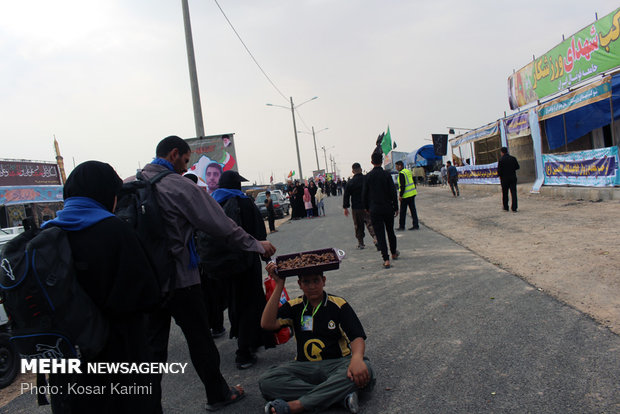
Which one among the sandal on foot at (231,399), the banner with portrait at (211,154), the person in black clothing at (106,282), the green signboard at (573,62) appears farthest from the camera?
the green signboard at (573,62)

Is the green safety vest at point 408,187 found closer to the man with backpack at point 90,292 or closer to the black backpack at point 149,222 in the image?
the black backpack at point 149,222

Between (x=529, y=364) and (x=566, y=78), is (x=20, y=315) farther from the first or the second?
(x=566, y=78)

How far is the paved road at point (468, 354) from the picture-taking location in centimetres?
280

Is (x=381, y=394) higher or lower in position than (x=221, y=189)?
lower

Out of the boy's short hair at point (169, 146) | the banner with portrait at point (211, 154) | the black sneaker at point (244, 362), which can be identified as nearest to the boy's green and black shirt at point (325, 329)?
the black sneaker at point (244, 362)

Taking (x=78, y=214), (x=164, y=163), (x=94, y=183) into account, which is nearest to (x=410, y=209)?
(x=164, y=163)

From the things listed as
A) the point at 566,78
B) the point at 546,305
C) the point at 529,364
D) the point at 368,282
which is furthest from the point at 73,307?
the point at 566,78

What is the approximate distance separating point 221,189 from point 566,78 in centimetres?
1668

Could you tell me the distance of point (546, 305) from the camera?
440 cm

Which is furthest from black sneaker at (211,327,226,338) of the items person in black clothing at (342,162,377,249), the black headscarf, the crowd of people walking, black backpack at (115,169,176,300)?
the crowd of people walking

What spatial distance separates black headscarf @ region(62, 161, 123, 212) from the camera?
206 cm

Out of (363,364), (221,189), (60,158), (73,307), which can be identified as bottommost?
(363,364)

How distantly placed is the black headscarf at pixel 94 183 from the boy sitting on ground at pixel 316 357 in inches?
54.8

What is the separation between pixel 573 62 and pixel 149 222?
17703mm
